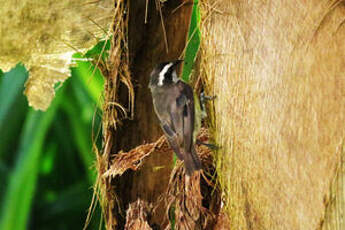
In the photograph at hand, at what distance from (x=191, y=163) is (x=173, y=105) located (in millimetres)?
458

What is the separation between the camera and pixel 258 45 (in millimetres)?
2346

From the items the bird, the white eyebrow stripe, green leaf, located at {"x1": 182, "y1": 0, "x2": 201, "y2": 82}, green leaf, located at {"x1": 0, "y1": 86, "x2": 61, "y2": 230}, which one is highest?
green leaf, located at {"x1": 182, "y1": 0, "x2": 201, "y2": 82}

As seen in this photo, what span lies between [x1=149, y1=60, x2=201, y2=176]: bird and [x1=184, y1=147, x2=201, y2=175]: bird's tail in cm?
9

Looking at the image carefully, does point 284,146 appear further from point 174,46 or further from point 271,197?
point 174,46

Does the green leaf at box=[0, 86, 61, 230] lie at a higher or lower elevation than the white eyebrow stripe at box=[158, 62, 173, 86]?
lower

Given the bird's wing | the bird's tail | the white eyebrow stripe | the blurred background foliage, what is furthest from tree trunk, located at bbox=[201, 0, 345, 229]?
the blurred background foliage

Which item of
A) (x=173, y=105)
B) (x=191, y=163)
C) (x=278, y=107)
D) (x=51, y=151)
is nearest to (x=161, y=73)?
(x=173, y=105)

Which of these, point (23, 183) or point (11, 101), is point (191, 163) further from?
point (11, 101)

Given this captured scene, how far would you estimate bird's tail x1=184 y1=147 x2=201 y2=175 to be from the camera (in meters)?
2.55

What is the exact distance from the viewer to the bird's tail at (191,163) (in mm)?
2551

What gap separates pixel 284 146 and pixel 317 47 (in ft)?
1.12

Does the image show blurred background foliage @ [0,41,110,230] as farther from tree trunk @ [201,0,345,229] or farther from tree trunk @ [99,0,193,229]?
tree trunk @ [201,0,345,229]

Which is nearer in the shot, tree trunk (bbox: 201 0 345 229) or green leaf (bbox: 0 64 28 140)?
tree trunk (bbox: 201 0 345 229)

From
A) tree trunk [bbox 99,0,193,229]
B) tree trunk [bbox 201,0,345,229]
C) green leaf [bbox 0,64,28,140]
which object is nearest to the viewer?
tree trunk [bbox 201,0,345,229]
